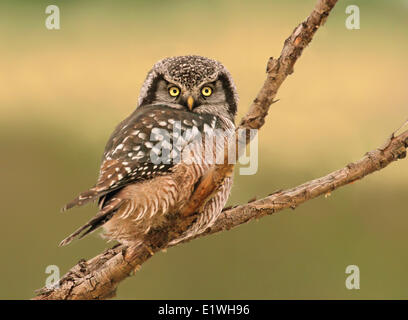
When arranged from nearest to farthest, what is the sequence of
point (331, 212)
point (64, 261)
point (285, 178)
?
point (64, 261)
point (285, 178)
point (331, 212)

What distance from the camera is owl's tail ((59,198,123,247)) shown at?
1.95 metres

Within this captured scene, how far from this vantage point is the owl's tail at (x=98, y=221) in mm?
1948

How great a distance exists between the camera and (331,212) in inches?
170

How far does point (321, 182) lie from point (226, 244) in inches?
65.6

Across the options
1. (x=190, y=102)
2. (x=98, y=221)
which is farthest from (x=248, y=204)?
(x=98, y=221)

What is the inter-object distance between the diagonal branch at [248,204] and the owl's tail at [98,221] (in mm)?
212

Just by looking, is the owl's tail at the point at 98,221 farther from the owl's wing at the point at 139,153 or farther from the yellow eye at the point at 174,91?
the yellow eye at the point at 174,91

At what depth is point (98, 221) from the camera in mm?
2031

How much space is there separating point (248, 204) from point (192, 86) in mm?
620

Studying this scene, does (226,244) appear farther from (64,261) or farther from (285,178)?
(64,261)

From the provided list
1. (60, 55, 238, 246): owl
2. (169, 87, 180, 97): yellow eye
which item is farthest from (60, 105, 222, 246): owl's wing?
(169, 87, 180, 97): yellow eye
